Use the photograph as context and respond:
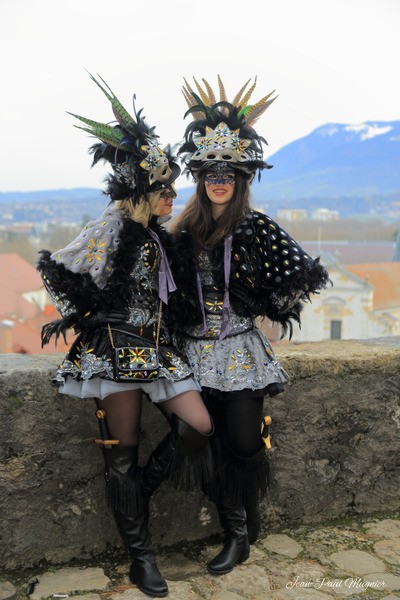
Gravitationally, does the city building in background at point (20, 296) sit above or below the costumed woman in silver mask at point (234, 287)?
below

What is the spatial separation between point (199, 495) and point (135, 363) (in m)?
0.99

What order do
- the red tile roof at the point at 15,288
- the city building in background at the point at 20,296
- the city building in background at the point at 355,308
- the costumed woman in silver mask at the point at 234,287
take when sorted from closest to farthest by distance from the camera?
the costumed woman in silver mask at the point at 234,287, the city building in background at the point at 20,296, the red tile roof at the point at 15,288, the city building in background at the point at 355,308

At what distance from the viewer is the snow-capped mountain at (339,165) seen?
150m

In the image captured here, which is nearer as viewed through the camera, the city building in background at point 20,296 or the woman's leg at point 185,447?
the woman's leg at point 185,447

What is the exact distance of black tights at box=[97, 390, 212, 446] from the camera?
8.96ft

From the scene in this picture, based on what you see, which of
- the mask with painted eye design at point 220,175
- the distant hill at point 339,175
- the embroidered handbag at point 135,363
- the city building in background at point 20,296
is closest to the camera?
the embroidered handbag at point 135,363

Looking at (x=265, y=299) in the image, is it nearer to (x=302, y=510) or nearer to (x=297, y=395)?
(x=297, y=395)

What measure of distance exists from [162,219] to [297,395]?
114 cm

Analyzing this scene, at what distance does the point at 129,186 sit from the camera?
2.83m

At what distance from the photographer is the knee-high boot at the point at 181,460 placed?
273 centimetres

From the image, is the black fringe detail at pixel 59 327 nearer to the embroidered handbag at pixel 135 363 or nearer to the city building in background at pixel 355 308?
the embroidered handbag at pixel 135 363

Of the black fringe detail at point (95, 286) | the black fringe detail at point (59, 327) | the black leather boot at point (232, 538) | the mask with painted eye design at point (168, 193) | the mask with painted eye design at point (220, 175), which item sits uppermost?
the mask with painted eye design at point (220, 175)

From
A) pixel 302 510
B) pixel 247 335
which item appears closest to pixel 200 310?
pixel 247 335

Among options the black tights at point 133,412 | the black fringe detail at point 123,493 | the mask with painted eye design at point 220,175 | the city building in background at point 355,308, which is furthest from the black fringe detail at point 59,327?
the city building in background at point 355,308
